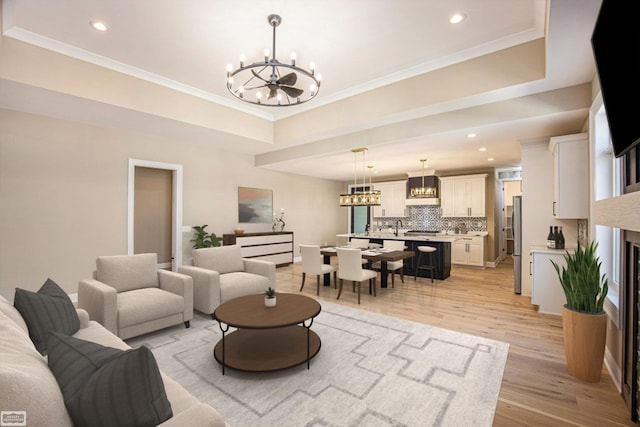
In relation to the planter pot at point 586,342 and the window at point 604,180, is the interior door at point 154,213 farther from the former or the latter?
the window at point 604,180

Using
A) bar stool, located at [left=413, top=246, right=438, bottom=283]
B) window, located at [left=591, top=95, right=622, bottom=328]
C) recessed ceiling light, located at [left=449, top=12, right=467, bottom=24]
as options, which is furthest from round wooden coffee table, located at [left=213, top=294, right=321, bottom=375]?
bar stool, located at [left=413, top=246, right=438, bottom=283]

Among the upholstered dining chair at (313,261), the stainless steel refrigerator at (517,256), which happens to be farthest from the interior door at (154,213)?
the stainless steel refrigerator at (517,256)

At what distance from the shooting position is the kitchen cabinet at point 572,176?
3754mm

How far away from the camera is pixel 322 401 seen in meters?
2.12

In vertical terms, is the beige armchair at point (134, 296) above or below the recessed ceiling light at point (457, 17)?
below

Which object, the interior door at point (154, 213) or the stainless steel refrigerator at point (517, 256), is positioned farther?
the interior door at point (154, 213)

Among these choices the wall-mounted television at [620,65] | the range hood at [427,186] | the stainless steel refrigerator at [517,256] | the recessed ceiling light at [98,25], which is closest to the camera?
the wall-mounted television at [620,65]

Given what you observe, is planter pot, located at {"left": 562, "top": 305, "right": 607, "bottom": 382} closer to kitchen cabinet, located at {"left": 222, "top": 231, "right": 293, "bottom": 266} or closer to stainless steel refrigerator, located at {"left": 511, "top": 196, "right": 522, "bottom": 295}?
stainless steel refrigerator, located at {"left": 511, "top": 196, "right": 522, "bottom": 295}

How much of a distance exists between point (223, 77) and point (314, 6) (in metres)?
1.97

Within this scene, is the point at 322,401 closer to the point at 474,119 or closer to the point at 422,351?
the point at 422,351

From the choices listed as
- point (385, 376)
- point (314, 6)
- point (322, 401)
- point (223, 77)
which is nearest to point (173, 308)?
point (322, 401)

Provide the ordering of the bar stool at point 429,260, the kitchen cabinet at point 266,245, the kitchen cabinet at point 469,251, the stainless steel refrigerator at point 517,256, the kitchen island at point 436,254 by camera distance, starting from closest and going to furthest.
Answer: the stainless steel refrigerator at point 517,256
the bar stool at point 429,260
the kitchen island at point 436,254
the kitchen cabinet at point 266,245
the kitchen cabinet at point 469,251

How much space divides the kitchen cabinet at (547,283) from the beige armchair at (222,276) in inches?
144

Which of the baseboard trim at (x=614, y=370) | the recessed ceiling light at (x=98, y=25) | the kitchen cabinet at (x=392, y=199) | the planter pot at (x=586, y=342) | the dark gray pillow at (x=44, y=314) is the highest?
the recessed ceiling light at (x=98, y=25)
